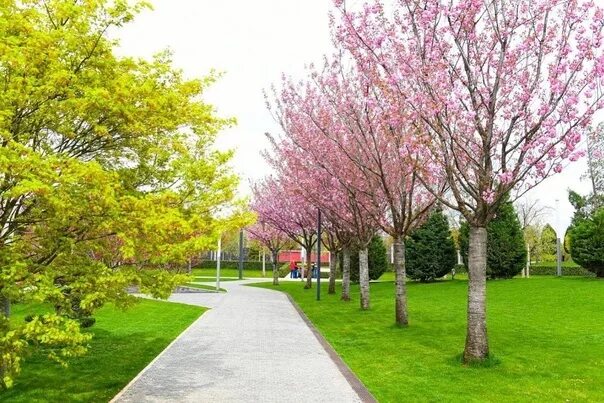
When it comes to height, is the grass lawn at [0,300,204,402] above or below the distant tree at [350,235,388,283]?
below

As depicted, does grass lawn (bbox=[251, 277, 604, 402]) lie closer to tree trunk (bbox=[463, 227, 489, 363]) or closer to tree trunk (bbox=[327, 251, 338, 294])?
tree trunk (bbox=[463, 227, 489, 363])

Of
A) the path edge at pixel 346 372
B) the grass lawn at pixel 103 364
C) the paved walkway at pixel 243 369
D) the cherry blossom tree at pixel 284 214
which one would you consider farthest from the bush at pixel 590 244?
the grass lawn at pixel 103 364

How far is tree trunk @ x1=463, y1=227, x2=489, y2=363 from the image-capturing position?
36.0 ft

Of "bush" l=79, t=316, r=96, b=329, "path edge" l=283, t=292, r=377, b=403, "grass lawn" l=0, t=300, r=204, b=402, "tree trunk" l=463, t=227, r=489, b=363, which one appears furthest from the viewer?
"bush" l=79, t=316, r=96, b=329

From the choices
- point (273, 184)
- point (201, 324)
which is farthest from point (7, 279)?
point (273, 184)

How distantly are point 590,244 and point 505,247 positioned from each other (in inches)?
190

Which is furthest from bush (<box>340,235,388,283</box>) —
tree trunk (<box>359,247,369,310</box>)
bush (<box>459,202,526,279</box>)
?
tree trunk (<box>359,247,369,310</box>)

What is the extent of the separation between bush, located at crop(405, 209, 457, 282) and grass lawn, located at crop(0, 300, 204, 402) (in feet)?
63.0

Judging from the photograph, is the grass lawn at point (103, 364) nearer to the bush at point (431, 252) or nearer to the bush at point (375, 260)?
the bush at point (431, 252)

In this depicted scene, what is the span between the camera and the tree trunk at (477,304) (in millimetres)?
10966

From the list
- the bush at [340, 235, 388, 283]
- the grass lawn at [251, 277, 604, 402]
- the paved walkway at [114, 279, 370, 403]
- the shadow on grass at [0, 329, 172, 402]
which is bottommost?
the shadow on grass at [0, 329, 172, 402]

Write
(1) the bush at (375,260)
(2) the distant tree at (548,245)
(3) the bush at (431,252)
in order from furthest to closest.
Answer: (2) the distant tree at (548,245), (1) the bush at (375,260), (3) the bush at (431,252)

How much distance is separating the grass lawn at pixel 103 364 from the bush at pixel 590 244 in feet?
67.0

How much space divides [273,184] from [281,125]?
12.4m
